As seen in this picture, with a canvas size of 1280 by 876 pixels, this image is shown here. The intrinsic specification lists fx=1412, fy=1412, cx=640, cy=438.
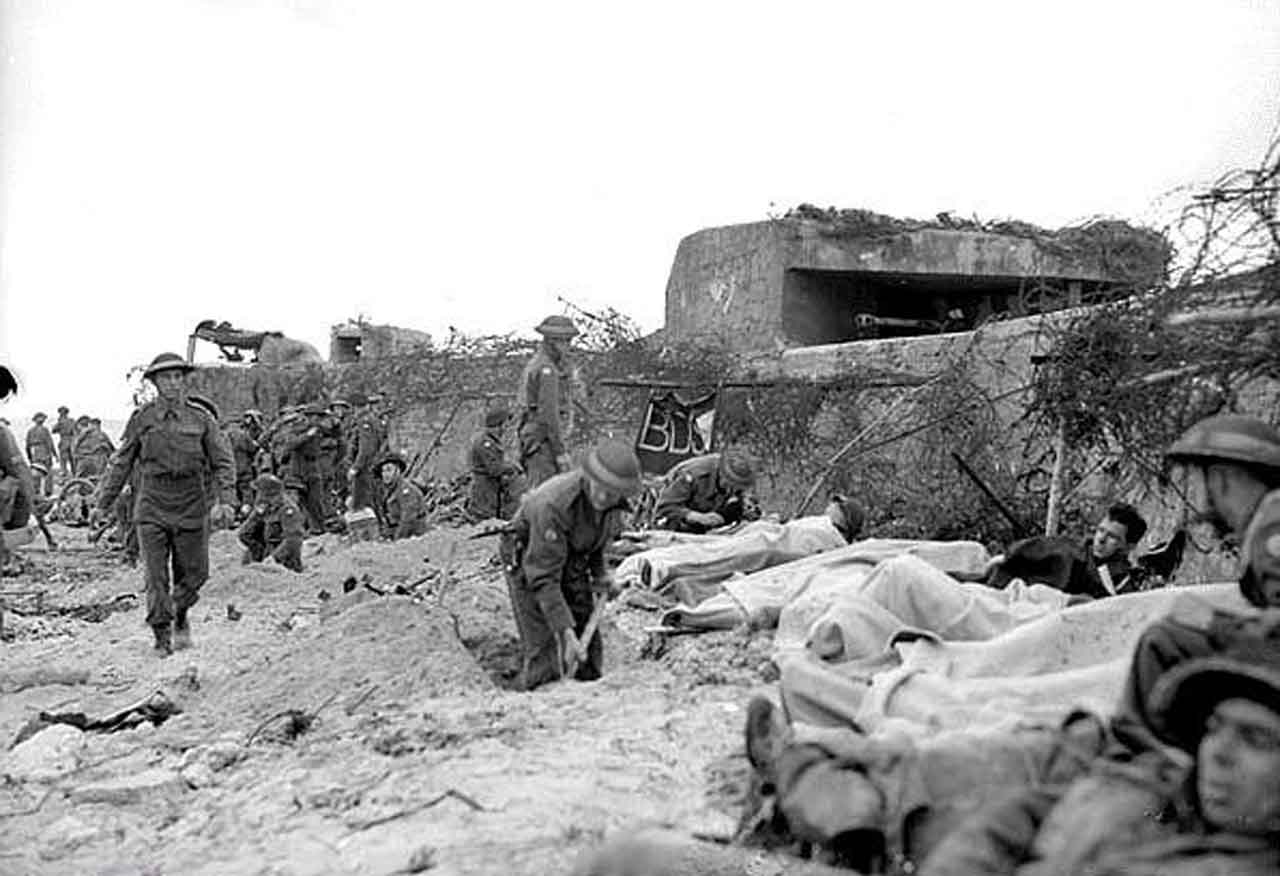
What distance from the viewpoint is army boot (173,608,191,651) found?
7.71 m

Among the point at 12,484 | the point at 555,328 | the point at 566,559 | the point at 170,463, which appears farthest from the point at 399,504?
the point at 566,559

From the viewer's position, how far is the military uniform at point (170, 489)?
7.51 meters

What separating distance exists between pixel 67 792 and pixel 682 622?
2744mm

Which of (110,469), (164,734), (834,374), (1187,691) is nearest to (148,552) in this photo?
(110,469)

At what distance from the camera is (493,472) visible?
11.7m

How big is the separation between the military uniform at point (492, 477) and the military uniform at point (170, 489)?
3.95 meters

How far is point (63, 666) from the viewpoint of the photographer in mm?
7449

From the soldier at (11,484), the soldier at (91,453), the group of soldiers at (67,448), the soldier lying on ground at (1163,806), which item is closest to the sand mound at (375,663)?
the soldier at (11,484)

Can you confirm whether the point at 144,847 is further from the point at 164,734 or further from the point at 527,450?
the point at 527,450

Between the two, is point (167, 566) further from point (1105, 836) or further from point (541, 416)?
point (1105, 836)

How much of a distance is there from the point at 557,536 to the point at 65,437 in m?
21.0

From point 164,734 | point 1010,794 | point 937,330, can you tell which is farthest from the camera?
point 937,330

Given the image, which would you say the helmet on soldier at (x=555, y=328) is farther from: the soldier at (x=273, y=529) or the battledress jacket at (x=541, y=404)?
the soldier at (x=273, y=529)

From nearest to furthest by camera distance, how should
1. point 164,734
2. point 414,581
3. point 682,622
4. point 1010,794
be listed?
point 1010,794 < point 164,734 < point 682,622 < point 414,581
